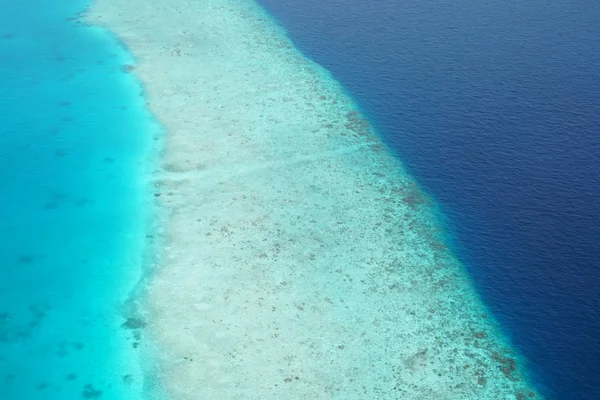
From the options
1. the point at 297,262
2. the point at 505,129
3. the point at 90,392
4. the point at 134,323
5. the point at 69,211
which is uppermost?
the point at 505,129

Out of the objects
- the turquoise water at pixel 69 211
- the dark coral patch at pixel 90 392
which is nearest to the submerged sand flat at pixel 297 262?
the turquoise water at pixel 69 211

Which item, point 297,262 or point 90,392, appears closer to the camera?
point 90,392

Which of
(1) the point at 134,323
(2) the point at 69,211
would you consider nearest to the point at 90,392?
(1) the point at 134,323

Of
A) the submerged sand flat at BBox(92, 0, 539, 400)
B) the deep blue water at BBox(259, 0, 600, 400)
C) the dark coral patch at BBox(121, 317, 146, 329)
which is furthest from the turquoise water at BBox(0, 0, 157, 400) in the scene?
the deep blue water at BBox(259, 0, 600, 400)

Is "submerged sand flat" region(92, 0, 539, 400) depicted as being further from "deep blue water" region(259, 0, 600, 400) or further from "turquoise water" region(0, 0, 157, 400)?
"turquoise water" region(0, 0, 157, 400)

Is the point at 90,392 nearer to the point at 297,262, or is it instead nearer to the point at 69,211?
the point at 297,262

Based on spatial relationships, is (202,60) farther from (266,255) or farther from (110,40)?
(266,255)

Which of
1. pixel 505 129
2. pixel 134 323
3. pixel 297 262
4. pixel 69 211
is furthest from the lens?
pixel 505 129
